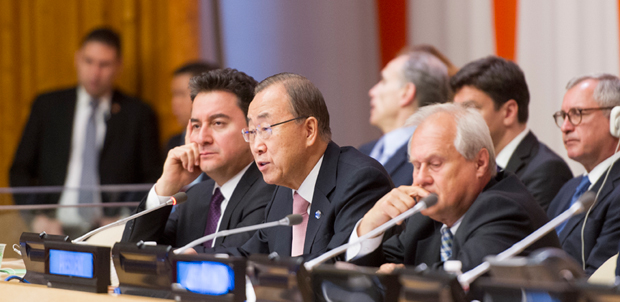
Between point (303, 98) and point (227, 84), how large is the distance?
559 millimetres

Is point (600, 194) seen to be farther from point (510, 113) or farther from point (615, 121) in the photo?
point (510, 113)

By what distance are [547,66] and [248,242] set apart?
2.82m

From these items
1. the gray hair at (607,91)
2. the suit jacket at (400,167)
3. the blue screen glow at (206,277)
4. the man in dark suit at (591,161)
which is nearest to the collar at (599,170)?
the man in dark suit at (591,161)

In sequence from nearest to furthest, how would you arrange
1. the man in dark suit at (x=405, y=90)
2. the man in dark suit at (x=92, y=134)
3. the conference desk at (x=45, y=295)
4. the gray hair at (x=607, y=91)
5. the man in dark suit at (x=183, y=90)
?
1. the conference desk at (x=45, y=295)
2. the gray hair at (x=607, y=91)
3. the man in dark suit at (x=405, y=90)
4. the man in dark suit at (x=183, y=90)
5. the man in dark suit at (x=92, y=134)

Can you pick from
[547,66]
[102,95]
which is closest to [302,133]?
[547,66]

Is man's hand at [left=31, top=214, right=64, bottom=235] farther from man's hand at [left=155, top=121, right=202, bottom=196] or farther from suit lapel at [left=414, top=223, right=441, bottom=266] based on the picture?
suit lapel at [left=414, top=223, right=441, bottom=266]

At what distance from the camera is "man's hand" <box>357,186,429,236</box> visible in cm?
186

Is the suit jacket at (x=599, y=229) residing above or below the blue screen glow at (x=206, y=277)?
below

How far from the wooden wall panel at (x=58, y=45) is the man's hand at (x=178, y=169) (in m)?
3.32

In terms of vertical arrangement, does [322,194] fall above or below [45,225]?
above

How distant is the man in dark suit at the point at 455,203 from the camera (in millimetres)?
1853

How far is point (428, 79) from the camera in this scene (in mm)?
3824

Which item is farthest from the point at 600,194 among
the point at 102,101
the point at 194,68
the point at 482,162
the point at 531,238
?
the point at 102,101

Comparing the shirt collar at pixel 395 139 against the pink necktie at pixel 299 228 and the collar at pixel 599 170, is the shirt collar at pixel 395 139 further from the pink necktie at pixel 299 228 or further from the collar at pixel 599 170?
the pink necktie at pixel 299 228
